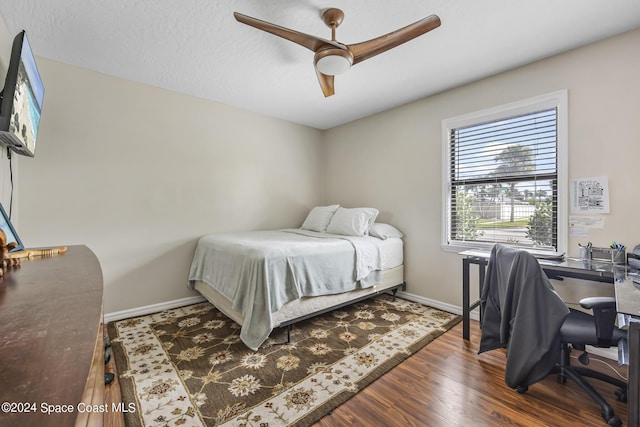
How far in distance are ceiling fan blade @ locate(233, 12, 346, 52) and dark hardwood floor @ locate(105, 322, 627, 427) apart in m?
2.17

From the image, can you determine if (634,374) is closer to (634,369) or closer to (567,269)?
(634,369)

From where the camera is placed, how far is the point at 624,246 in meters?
1.95

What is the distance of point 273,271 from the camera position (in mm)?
2105

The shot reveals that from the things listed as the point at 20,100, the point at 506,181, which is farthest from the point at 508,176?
the point at 20,100

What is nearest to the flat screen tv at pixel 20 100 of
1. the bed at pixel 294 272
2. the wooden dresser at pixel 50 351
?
the wooden dresser at pixel 50 351

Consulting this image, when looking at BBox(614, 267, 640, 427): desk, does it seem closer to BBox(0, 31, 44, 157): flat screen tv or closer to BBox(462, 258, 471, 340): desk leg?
BBox(462, 258, 471, 340): desk leg

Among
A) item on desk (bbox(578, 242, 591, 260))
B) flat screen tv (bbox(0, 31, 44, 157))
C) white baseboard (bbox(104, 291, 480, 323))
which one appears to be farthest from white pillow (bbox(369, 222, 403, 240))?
flat screen tv (bbox(0, 31, 44, 157))

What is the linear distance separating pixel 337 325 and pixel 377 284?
0.67 metres

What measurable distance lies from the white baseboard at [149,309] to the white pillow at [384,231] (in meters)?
2.20

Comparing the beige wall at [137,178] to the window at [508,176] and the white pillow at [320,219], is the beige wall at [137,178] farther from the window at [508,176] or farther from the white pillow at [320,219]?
the window at [508,176]

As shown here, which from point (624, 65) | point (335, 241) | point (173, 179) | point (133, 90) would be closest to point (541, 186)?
point (624, 65)

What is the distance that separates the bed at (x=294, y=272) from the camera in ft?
6.77

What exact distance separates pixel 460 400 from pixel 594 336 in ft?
2.57

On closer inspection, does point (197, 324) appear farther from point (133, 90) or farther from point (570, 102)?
point (570, 102)
